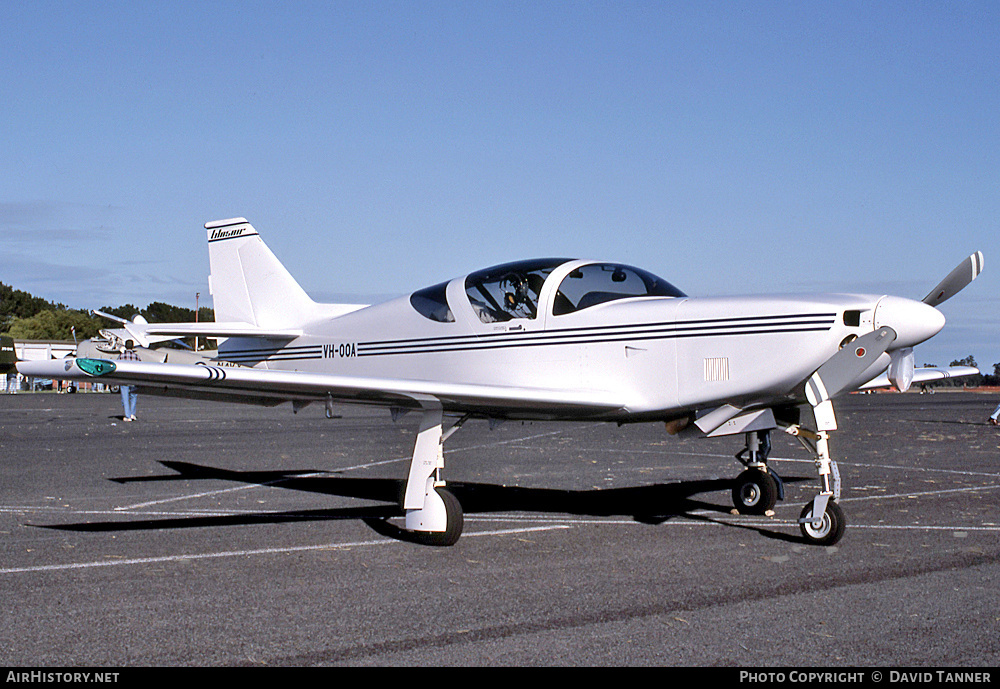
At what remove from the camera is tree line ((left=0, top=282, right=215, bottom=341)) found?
10975 cm

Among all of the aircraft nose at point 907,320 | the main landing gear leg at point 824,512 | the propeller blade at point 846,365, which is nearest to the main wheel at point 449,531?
the main landing gear leg at point 824,512

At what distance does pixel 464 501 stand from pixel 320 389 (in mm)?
3043

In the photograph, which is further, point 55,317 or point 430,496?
point 55,317

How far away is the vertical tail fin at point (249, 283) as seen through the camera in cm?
1112

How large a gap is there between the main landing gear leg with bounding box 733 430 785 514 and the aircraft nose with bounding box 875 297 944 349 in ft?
7.00

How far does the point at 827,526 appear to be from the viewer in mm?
7082

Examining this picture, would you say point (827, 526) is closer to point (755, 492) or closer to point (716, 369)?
point (716, 369)

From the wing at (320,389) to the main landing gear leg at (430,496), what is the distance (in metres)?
0.23

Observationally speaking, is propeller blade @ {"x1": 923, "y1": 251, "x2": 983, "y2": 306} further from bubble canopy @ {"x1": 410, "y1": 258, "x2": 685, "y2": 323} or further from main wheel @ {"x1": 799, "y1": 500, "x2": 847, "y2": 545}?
bubble canopy @ {"x1": 410, "y1": 258, "x2": 685, "y2": 323}

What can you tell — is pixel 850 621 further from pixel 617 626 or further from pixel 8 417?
pixel 8 417

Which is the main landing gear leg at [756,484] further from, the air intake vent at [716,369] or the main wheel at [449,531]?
the main wheel at [449,531]

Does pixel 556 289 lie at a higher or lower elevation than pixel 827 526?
higher

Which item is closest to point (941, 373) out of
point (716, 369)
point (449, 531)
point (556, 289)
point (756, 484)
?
point (756, 484)

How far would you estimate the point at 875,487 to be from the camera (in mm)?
10844
